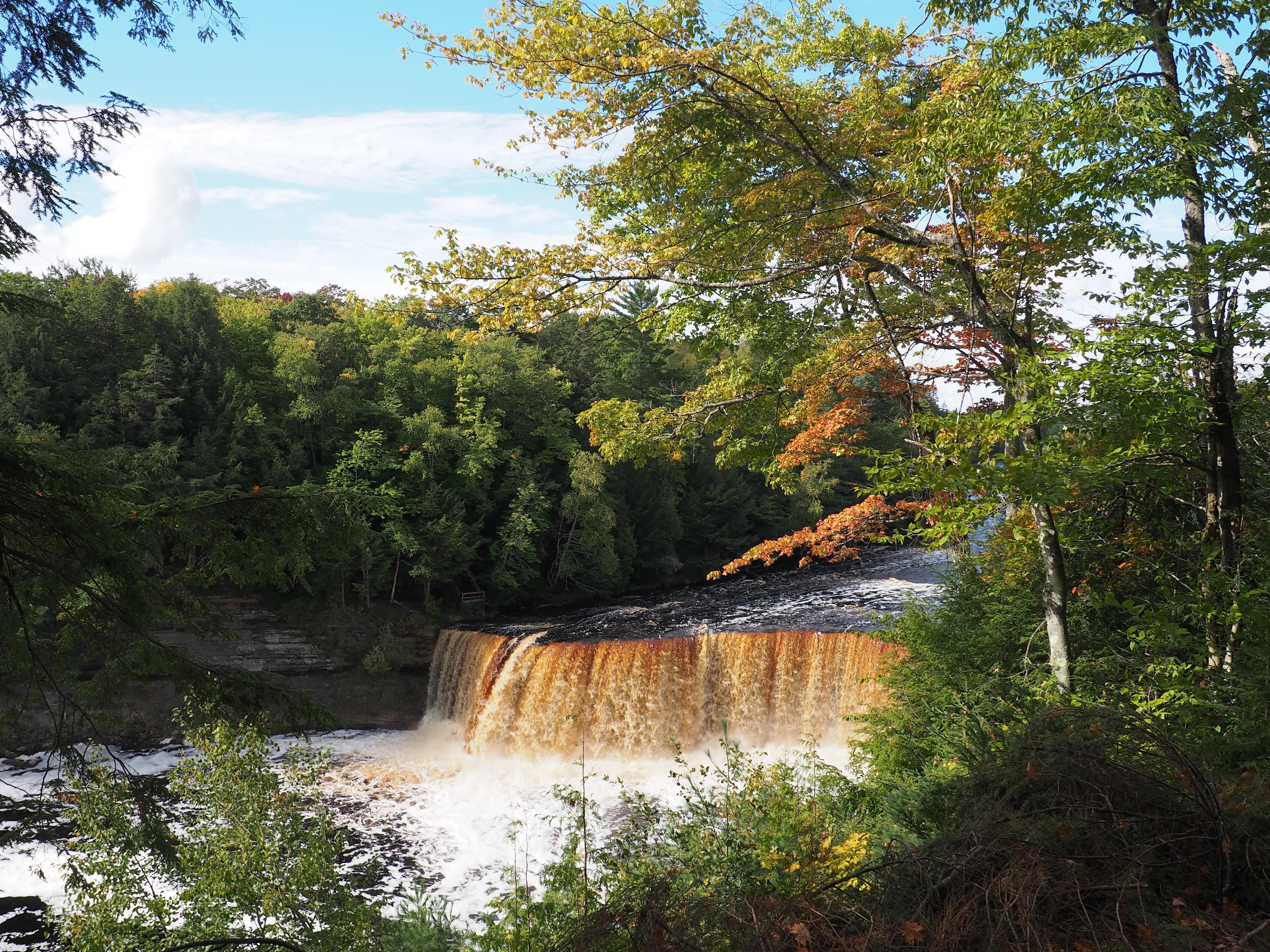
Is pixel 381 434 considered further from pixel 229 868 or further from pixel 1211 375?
pixel 1211 375

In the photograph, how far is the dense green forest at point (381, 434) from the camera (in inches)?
811

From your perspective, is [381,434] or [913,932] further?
[381,434]

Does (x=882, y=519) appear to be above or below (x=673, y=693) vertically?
above

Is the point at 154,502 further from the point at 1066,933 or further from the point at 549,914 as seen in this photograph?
the point at 1066,933

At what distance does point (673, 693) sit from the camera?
15461mm

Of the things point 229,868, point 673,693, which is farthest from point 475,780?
point 229,868

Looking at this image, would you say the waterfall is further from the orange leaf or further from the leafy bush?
the orange leaf

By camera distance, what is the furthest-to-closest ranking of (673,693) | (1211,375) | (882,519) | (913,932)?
(673,693), (882,519), (1211,375), (913,932)

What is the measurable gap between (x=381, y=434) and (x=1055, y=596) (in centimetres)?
1927

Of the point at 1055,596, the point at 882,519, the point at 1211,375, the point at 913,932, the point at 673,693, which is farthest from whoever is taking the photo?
the point at 673,693

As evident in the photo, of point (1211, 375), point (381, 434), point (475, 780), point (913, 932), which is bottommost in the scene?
point (475, 780)

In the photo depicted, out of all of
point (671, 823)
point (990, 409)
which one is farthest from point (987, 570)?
point (671, 823)

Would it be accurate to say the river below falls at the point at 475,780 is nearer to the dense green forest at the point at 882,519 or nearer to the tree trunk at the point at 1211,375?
the dense green forest at the point at 882,519

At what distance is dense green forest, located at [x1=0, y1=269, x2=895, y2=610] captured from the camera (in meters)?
20.6
